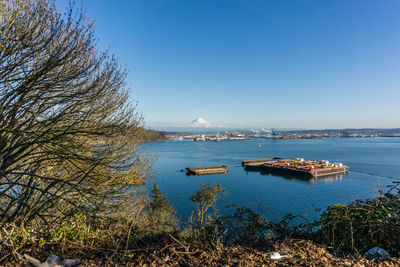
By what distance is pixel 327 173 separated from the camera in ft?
120

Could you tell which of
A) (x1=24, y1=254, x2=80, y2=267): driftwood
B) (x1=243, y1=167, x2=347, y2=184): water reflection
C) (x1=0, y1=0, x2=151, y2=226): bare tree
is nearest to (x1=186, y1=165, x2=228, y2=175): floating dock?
(x1=243, y1=167, x2=347, y2=184): water reflection

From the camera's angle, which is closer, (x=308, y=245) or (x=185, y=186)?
(x=308, y=245)

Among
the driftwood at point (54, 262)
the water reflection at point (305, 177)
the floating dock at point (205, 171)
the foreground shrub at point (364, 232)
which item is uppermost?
the driftwood at point (54, 262)

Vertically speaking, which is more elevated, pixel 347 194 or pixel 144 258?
pixel 144 258

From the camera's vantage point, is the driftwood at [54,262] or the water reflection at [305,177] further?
the water reflection at [305,177]

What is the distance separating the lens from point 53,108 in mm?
6082

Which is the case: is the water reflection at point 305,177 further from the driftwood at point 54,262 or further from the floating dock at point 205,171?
the driftwood at point 54,262

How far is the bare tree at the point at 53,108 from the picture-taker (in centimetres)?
474

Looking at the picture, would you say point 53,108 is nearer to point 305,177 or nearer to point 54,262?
point 54,262

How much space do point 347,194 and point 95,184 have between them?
27.4 m

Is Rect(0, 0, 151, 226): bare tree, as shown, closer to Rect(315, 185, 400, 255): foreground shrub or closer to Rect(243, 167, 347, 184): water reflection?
Rect(315, 185, 400, 255): foreground shrub

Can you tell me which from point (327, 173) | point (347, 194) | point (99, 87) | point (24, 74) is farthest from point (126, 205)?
point (327, 173)

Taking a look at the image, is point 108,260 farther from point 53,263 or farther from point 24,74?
point 24,74

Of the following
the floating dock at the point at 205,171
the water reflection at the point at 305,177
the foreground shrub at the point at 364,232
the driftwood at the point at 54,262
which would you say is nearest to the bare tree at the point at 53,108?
the driftwood at the point at 54,262
